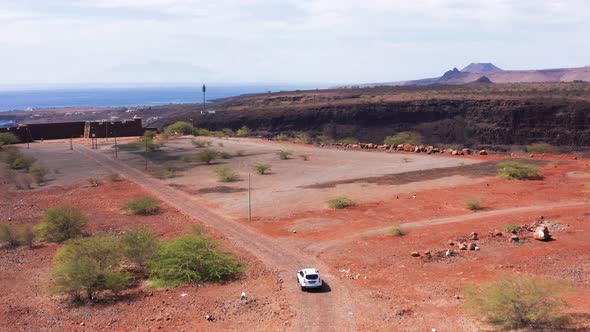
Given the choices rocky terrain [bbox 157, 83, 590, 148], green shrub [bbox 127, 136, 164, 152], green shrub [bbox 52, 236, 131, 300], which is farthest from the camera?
rocky terrain [bbox 157, 83, 590, 148]

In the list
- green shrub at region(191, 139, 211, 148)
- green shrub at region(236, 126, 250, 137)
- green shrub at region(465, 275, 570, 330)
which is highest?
green shrub at region(465, 275, 570, 330)

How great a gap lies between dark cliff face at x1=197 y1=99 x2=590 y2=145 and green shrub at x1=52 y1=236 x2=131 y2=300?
220 ft

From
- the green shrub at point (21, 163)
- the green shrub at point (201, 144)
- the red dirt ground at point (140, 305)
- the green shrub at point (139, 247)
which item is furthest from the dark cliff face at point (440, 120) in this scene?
the red dirt ground at point (140, 305)

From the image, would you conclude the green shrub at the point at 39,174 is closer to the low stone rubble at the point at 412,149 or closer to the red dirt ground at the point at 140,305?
the red dirt ground at the point at 140,305

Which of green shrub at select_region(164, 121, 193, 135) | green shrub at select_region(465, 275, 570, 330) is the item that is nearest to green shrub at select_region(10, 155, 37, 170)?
green shrub at select_region(164, 121, 193, 135)

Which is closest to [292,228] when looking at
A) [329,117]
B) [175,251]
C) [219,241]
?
[219,241]

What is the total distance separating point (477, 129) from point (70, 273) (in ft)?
245

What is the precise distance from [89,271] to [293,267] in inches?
280

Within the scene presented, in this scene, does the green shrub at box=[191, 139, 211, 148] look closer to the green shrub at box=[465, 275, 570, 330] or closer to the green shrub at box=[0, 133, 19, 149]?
the green shrub at box=[0, 133, 19, 149]

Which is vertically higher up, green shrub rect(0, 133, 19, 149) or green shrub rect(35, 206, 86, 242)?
green shrub rect(0, 133, 19, 149)

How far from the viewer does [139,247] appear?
19469 mm

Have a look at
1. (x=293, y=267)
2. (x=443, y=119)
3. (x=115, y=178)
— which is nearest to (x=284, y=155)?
(x=115, y=178)

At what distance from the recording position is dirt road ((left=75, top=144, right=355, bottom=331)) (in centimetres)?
1470

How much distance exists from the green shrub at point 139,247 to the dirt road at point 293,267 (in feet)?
13.3
